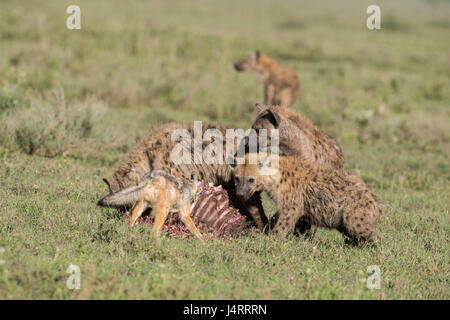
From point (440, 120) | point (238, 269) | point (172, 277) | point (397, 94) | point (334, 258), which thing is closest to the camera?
point (172, 277)

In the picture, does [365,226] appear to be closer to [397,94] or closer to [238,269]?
[238,269]

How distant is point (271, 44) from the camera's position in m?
21.6

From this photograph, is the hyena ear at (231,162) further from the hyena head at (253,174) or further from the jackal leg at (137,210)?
the jackal leg at (137,210)

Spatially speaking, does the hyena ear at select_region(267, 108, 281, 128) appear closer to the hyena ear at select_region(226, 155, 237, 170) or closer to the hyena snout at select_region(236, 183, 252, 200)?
the hyena ear at select_region(226, 155, 237, 170)

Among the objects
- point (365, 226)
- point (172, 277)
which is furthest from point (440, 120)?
point (172, 277)

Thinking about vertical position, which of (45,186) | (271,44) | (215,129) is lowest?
(45,186)

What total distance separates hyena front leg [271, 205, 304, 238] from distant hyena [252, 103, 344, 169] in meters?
1.05

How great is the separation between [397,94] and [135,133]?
8.52 m

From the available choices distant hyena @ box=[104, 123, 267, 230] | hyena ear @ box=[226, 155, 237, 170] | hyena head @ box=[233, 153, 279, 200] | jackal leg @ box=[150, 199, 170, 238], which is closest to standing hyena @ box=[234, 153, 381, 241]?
hyena head @ box=[233, 153, 279, 200]

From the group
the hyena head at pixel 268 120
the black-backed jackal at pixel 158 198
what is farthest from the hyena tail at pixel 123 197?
the hyena head at pixel 268 120

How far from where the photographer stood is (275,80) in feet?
44.8

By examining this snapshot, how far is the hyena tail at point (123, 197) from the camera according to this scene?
206 inches

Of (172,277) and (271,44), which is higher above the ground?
(271,44)

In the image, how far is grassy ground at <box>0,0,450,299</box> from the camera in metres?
4.57
